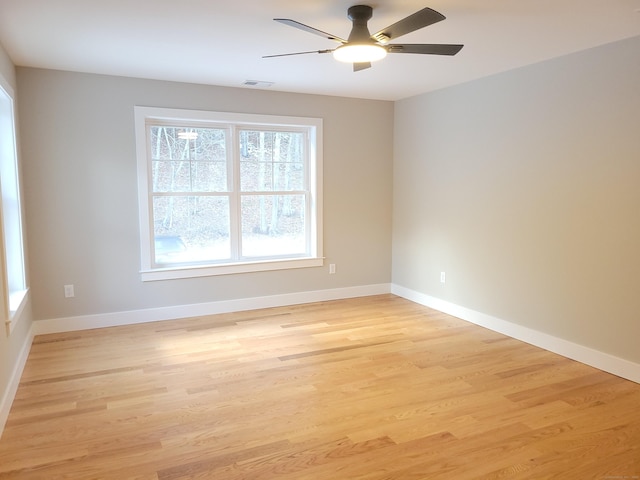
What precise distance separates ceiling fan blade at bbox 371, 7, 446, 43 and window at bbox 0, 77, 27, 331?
265 cm

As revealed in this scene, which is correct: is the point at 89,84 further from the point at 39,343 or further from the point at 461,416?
the point at 461,416

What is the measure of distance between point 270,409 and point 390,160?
359cm

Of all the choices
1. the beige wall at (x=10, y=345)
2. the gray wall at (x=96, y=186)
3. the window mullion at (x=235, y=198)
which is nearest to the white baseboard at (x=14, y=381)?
the beige wall at (x=10, y=345)

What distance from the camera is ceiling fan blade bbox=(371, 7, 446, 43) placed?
2135 millimetres

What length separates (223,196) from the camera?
15.9 feet

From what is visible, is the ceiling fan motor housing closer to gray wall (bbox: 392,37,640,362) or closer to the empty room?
the empty room

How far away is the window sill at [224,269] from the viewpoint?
454cm

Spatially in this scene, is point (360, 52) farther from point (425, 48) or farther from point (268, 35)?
point (268, 35)

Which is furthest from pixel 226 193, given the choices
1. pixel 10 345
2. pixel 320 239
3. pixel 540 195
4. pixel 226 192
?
pixel 540 195

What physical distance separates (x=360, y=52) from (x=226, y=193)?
8.49 feet

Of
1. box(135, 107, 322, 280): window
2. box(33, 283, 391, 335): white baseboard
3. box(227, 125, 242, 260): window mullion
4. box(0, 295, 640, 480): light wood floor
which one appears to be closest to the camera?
box(0, 295, 640, 480): light wood floor

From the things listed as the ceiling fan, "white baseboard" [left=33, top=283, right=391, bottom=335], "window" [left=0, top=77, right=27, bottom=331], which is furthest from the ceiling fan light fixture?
"white baseboard" [left=33, top=283, right=391, bottom=335]

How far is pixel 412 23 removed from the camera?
2.29 m

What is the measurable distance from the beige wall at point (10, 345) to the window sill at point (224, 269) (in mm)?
1086
